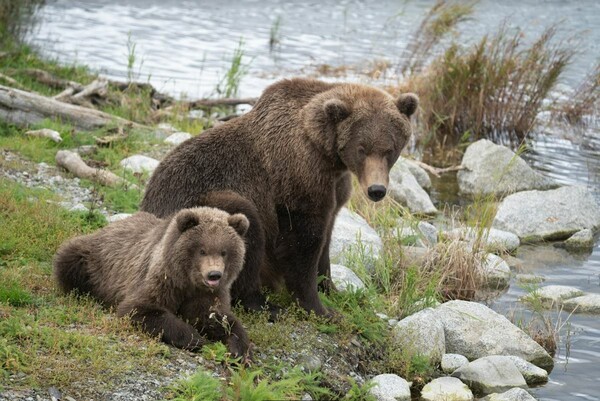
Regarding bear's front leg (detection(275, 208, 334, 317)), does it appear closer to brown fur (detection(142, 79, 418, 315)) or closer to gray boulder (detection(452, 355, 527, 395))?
brown fur (detection(142, 79, 418, 315))

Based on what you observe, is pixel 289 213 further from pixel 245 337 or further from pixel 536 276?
pixel 536 276

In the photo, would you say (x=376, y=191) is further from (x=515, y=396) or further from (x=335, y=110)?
(x=515, y=396)

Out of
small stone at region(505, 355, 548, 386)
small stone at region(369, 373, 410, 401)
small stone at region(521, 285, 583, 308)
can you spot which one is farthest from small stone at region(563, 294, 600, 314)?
small stone at region(369, 373, 410, 401)

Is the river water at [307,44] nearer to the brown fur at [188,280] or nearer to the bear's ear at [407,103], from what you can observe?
the bear's ear at [407,103]

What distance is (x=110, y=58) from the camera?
18391 millimetres

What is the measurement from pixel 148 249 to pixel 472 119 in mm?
9164

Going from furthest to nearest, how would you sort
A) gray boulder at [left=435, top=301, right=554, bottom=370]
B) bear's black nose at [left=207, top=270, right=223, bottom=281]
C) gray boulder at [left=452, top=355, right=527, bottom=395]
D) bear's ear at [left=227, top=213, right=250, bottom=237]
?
→ gray boulder at [left=435, top=301, right=554, bottom=370]
gray boulder at [left=452, top=355, right=527, bottom=395]
bear's ear at [left=227, top=213, right=250, bottom=237]
bear's black nose at [left=207, top=270, right=223, bottom=281]

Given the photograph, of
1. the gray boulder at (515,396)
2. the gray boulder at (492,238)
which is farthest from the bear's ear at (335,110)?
the gray boulder at (492,238)

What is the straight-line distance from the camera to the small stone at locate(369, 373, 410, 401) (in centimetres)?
688

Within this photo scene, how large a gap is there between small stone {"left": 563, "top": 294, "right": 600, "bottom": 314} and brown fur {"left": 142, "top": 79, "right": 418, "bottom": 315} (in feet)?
10.5

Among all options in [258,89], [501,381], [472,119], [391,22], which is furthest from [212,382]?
[391,22]

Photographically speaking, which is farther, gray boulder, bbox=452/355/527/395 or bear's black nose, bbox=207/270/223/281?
gray boulder, bbox=452/355/527/395

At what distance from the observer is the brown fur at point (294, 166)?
7160 mm

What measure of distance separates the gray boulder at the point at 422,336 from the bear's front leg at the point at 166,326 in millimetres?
2072
